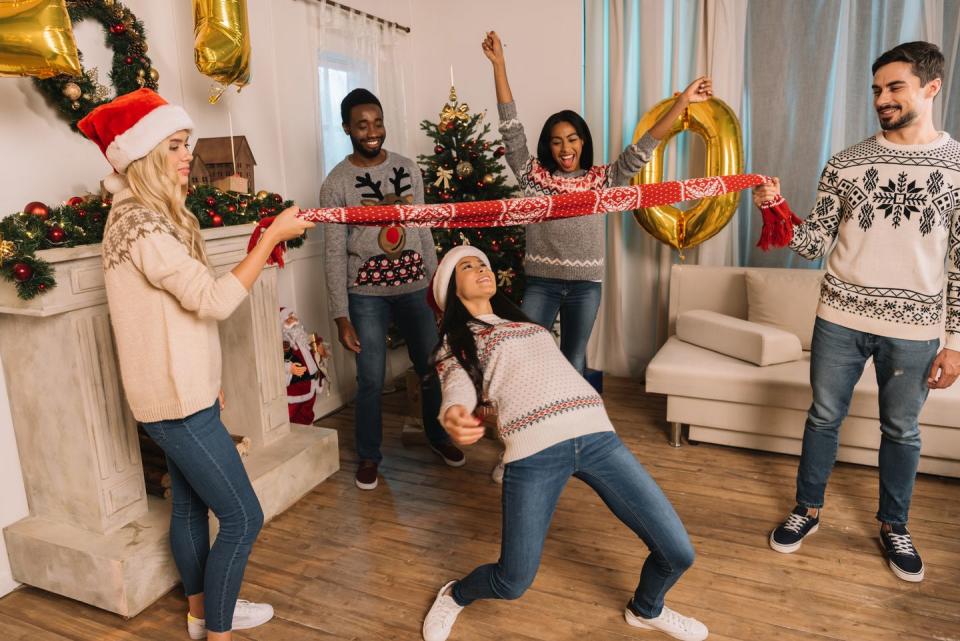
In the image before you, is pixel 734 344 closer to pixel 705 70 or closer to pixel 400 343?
pixel 705 70

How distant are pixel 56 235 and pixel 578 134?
195 cm

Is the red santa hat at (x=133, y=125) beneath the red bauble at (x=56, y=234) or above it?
above

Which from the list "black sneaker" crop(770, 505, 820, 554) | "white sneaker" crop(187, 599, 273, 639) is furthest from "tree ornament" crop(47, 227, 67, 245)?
"black sneaker" crop(770, 505, 820, 554)

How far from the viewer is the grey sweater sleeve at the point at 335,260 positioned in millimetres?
2799

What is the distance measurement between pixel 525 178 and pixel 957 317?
1637mm

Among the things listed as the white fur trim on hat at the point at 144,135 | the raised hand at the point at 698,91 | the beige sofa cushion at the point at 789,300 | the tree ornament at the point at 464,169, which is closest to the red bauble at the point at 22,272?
the white fur trim on hat at the point at 144,135

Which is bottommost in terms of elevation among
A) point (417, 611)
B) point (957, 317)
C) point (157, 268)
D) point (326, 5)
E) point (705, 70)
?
point (417, 611)

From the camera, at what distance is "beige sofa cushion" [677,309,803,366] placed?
3141 mm

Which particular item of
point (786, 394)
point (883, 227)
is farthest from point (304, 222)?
point (786, 394)

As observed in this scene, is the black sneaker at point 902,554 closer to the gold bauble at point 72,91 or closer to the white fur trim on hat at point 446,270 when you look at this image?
the white fur trim on hat at point 446,270

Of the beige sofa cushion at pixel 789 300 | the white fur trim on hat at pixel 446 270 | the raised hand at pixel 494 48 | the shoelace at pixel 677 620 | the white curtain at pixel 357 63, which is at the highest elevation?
the white curtain at pixel 357 63

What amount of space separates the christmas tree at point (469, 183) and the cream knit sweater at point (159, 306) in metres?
2.31

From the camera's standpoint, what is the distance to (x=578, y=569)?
7.72ft

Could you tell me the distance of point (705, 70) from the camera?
13.0ft
